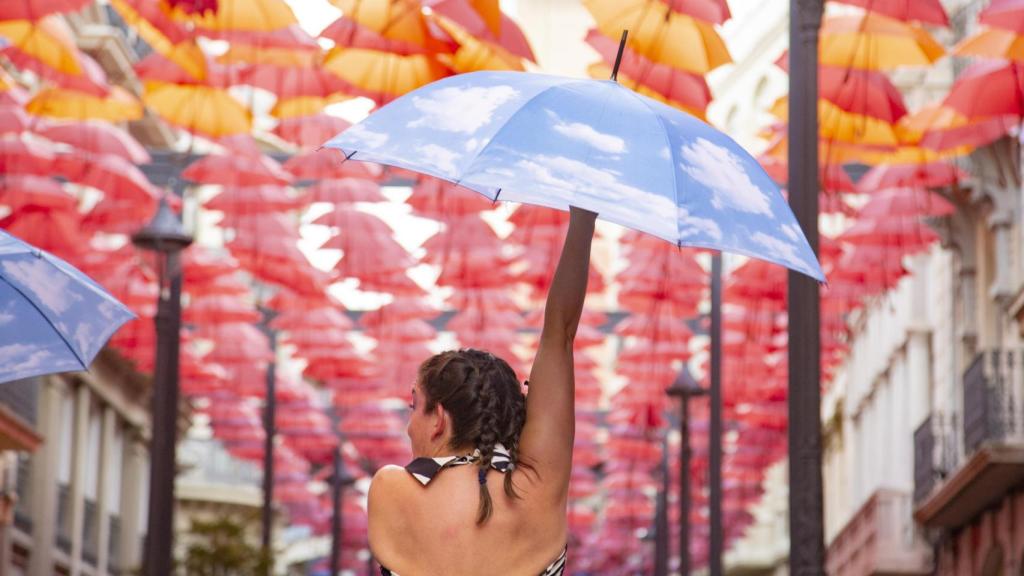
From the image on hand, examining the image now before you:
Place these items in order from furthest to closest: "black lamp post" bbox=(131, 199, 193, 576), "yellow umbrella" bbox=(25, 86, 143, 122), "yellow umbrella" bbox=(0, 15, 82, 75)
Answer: "yellow umbrella" bbox=(25, 86, 143, 122) < "black lamp post" bbox=(131, 199, 193, 576) < "yellow umbrella" bbox=(0, 15, 82, 75)

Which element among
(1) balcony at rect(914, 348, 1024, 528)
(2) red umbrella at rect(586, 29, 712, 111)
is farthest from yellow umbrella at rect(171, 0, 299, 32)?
(1) balcony at rect(914, 348, 1024, 528)

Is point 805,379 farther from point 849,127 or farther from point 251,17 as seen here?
point 251,17

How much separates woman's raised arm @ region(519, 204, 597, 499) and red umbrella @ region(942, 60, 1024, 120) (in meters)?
11.5

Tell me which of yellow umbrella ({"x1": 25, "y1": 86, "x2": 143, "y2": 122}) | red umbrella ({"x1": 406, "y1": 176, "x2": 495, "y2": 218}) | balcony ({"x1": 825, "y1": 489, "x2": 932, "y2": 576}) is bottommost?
balcony ({"x1": 825, "y1": 489, "x2": 932, "y2": 576})

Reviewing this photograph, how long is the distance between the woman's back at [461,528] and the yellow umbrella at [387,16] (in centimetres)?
1148

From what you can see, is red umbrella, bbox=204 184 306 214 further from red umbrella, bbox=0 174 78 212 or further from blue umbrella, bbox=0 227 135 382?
blue umbrella, bbox=0 227 135 382

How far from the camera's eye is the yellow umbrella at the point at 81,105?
19.4m

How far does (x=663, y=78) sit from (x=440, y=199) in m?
5.59

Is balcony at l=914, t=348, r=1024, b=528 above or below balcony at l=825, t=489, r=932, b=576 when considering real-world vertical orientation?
above

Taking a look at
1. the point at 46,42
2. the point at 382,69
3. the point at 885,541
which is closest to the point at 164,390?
the point at 46,42

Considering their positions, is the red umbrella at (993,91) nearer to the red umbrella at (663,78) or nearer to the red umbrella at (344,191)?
the red umbrella at (663,78)

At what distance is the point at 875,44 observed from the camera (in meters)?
16.9

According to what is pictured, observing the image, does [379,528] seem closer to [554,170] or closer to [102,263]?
[554,170]

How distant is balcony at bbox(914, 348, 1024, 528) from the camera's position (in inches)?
1006
